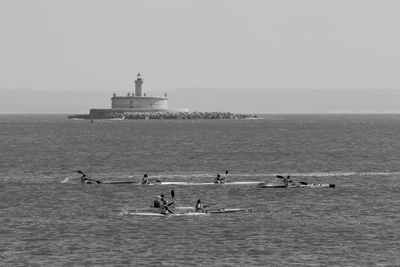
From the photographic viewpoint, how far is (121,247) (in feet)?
170

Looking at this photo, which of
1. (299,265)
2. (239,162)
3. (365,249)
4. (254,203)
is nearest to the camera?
(299,265)

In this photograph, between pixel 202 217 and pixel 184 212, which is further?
pixel 184 212

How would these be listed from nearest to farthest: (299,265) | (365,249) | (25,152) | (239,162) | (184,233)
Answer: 1. (299,265)
2. (365,249)
3. (184,233)
4. (239,162)
5. (25,152)

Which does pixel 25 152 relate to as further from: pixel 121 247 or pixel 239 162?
pixel 121 247

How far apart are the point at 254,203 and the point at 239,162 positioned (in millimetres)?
49781

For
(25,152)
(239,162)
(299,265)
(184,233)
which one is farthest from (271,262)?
(25,152)

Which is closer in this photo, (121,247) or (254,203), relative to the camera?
(121,247)

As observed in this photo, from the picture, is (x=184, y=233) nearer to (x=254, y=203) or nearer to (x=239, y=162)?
(x=254, y=203)

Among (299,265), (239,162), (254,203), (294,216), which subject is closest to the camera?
(299,265)

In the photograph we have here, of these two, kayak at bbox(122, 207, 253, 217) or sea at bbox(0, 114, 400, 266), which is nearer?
sea at bbox(0, 114, 400, 266)

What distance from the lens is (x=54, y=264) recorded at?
4781cm

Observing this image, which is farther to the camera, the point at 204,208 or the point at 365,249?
the point at 204,208

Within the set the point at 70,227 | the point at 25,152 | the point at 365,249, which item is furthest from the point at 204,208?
the point at 25,152

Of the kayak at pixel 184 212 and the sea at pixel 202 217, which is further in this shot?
the kayak at pixel 184 212
